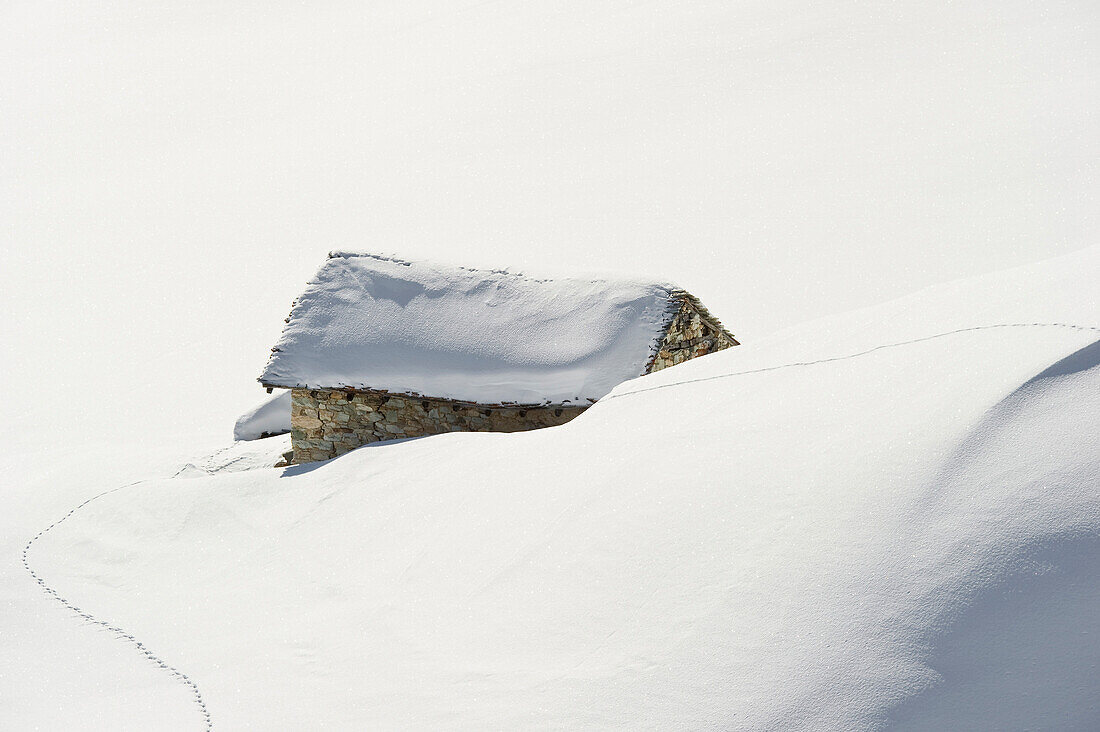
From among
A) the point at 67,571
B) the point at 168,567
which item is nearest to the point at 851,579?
the point at 168,567

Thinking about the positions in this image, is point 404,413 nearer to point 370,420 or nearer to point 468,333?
point 370,420

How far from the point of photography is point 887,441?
16.3 feet

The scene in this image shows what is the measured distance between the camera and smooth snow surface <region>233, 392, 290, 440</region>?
48.8 feet

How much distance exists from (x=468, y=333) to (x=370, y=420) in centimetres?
143

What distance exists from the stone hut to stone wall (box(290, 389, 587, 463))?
0.01 meters

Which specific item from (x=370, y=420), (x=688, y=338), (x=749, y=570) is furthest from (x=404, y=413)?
(x=749, y=570)

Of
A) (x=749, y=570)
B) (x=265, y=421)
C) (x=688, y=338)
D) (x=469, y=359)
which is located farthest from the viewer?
(x=265, y=421)

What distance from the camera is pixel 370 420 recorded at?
999 centimetres

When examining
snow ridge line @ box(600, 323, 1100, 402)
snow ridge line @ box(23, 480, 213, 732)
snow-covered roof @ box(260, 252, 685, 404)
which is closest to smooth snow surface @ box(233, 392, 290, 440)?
snow-covered roof @ box(260, 252, 685, 404)

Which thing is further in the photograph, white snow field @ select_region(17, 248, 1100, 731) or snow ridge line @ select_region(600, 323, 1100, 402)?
snow ridge line @ select_region(600, 323, 1100, 402)

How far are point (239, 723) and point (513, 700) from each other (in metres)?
1.42

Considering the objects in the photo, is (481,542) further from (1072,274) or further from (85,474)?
(85,474)

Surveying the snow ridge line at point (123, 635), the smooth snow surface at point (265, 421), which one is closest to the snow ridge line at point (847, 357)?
the snow ridge line at point (123, 635)

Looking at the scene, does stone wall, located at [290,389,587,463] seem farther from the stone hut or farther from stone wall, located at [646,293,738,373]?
stone wall, located at [646,293,738,373]
